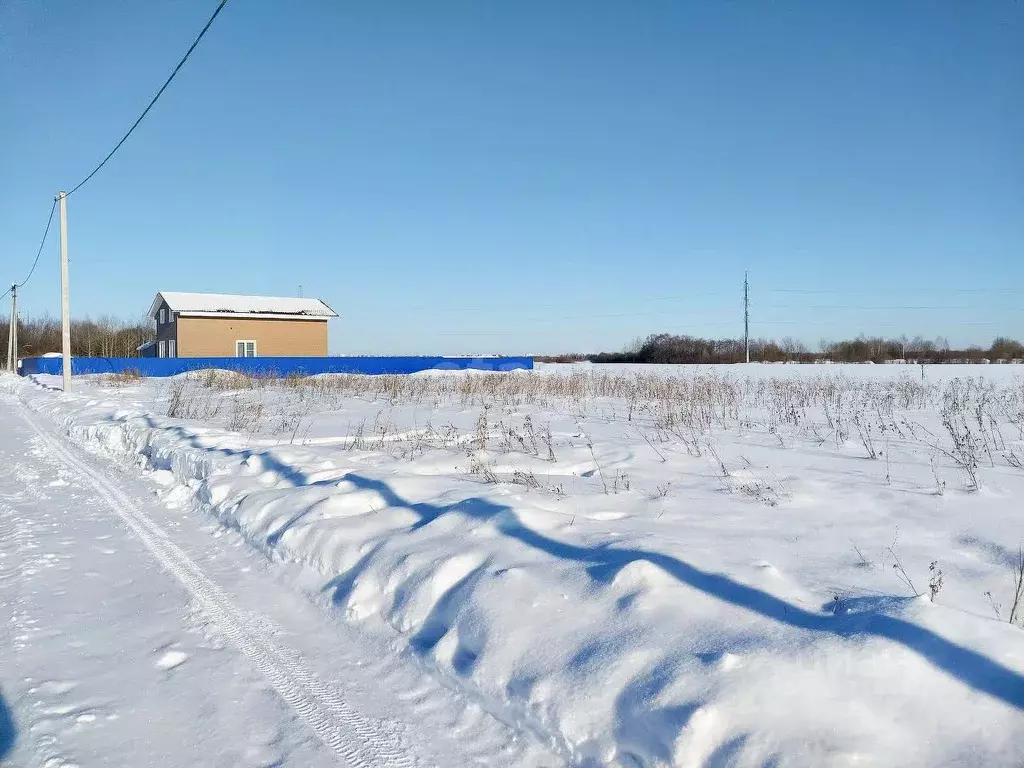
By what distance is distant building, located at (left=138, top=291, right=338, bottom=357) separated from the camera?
3922 centimetres

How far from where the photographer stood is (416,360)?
40.4 metres

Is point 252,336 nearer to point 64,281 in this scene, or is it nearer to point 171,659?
point 64,281

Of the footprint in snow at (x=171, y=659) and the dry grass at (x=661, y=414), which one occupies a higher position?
the dry grass at (x=661, y=414)

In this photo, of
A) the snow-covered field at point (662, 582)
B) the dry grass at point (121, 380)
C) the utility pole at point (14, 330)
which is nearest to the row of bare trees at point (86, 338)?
the utility pole at point (14, 330)

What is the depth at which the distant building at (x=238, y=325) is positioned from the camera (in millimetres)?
39219

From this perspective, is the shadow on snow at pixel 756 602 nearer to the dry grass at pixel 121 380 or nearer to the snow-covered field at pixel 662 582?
the snow-covered field at pixel 662 582

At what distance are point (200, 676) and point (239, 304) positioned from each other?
42.4 m

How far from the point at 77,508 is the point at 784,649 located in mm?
6284

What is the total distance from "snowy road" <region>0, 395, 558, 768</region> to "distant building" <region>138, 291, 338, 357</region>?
37725mm

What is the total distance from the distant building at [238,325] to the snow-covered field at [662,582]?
112ft

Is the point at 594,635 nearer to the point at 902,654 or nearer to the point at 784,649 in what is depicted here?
the point at 784,649

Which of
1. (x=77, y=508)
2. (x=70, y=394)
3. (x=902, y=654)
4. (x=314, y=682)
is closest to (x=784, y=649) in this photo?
(x=902, y=654)

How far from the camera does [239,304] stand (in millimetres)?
41781

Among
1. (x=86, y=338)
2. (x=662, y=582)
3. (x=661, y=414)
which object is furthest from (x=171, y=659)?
(x=86, y=338)
